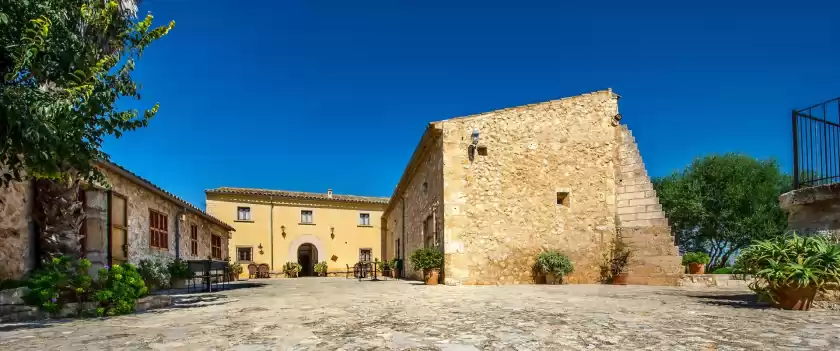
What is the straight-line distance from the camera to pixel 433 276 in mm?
13547

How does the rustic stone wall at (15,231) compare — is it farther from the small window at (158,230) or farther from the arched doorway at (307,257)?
the arched doorway at (307,257)

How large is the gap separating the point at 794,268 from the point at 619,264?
7732 millimetres

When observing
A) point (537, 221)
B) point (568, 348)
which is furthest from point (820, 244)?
point (537, 221)

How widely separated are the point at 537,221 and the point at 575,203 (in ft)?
3.90

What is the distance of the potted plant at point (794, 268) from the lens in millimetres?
6031

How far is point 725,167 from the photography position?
23625mm

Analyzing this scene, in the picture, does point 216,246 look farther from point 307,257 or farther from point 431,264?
point 307,257

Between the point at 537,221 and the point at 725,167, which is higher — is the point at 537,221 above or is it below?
below

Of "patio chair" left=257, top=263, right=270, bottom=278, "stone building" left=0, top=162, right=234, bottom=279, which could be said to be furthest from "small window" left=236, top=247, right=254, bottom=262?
"stone building" left=0, top=162, right=234, bottom=279

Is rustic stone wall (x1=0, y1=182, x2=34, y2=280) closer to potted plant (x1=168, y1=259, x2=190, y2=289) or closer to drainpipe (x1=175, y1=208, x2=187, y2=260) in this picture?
potted plant (x1=168, y1=259, x2=190, y2=289)

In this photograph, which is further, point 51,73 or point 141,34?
point 141,34

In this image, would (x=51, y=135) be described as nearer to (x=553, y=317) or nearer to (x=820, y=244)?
(x=553, y=317)

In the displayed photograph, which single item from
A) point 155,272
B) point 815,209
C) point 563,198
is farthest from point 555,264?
point 155,272

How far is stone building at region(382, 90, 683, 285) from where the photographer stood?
13258 mm
